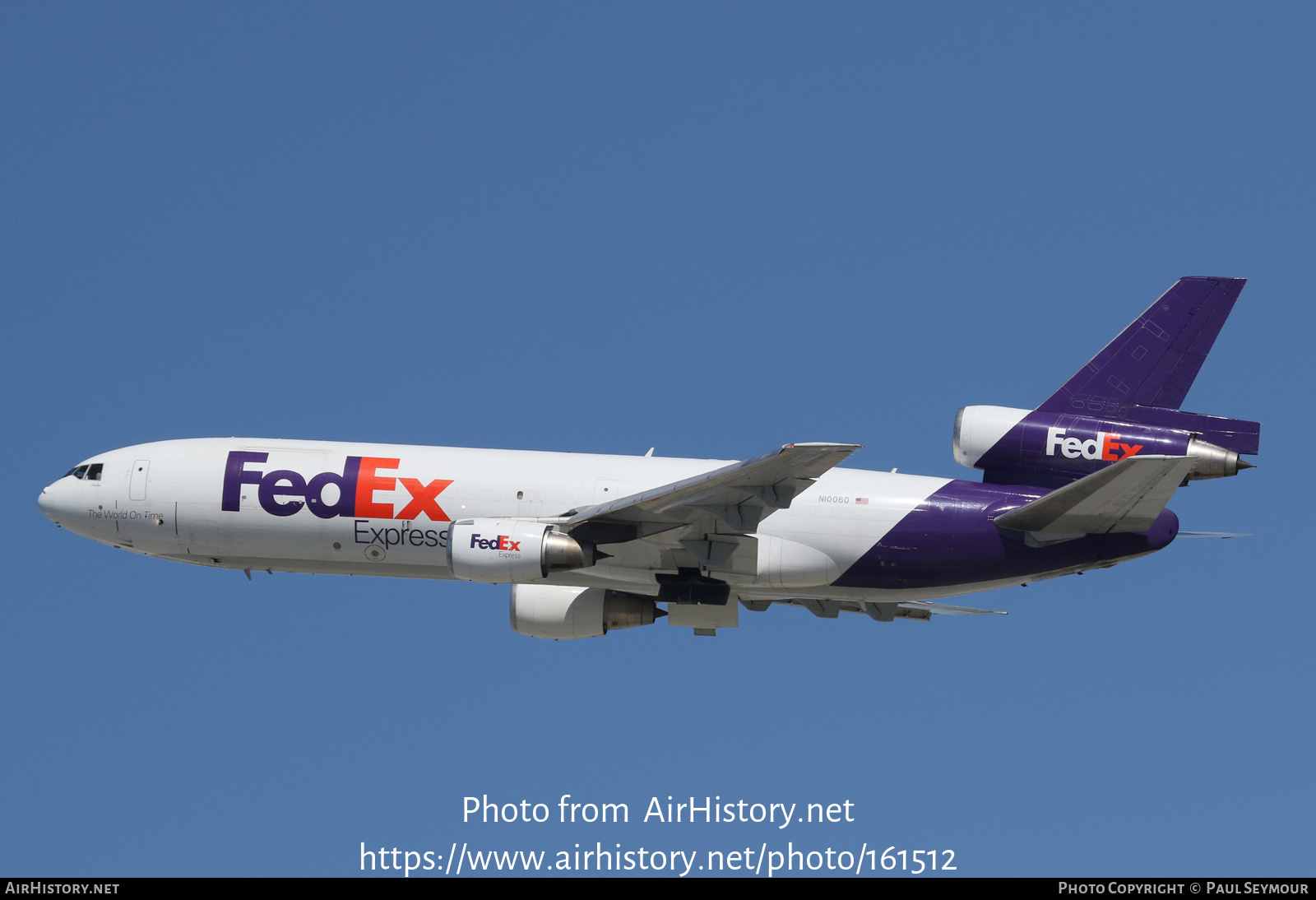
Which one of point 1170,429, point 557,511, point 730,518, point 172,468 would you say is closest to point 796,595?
point 730,518

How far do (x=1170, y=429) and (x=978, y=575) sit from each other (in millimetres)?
5734

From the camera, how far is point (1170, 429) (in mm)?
37375

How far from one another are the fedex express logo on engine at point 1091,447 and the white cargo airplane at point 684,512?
0.04 meters

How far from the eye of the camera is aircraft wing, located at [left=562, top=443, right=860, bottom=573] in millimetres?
33688

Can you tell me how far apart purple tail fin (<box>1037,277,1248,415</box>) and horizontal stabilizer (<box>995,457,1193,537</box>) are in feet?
9.91

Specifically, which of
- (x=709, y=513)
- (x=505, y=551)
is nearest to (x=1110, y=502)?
(x=709, y=513)

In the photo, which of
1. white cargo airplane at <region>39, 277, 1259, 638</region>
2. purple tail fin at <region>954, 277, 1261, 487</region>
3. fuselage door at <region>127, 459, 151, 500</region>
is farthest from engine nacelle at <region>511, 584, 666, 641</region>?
fuselage door at <region>127, 459, 151, 500</region>

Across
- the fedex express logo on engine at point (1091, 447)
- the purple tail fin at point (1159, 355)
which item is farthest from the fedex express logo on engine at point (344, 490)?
the purple tail fin at point (1159, 355)

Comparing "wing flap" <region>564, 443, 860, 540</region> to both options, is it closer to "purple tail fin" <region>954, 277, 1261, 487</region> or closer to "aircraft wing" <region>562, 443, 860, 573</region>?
"aircraft wing" <region>562, 443, 860, 573</region>

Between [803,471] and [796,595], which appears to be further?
[796,595]

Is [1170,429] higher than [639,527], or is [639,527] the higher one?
[1170,429]

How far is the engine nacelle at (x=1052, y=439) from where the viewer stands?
122 ft

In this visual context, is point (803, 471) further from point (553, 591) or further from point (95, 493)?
point (95, 493)
